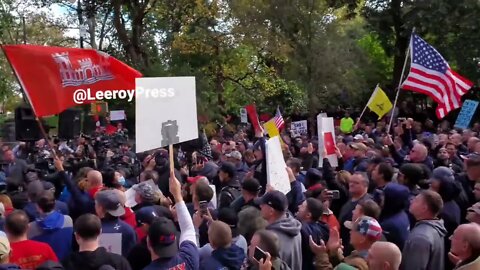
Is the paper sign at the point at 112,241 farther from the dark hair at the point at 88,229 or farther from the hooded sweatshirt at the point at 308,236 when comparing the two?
the hooded sweatshirt at the point at 308,236

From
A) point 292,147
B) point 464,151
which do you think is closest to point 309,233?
point 464,151

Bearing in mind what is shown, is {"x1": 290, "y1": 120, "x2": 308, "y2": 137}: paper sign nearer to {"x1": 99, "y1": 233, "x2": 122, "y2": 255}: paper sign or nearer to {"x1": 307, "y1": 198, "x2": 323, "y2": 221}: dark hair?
{"x1": 307, "y1": 198, "x2": 323, "y2": 221}: dark hair

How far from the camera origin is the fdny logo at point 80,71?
883cm

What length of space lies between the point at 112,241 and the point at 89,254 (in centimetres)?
131

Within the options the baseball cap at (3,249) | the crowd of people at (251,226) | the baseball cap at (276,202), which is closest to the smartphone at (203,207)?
the crowd of people at (251,226)

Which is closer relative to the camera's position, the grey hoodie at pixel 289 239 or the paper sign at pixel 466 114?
the grey hoodie at pixel 289 239

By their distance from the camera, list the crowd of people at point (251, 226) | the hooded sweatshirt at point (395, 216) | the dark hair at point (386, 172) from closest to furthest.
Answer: the crowd of people at point (251, 226), the hooded sweatshirt at point (395, 216), the dark hair at point (386, 172)

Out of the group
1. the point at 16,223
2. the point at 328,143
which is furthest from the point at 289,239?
the point at 328,143

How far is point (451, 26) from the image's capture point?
23500 mm

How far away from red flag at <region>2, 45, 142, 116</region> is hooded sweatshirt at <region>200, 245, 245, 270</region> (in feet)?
13.1

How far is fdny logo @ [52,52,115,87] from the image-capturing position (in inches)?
348

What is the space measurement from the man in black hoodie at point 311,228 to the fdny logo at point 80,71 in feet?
12.9

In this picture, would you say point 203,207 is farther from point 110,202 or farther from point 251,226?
point 110,202

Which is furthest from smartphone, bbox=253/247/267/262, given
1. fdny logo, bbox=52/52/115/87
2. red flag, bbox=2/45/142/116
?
fdny logo, bbox=52/52/115/87
